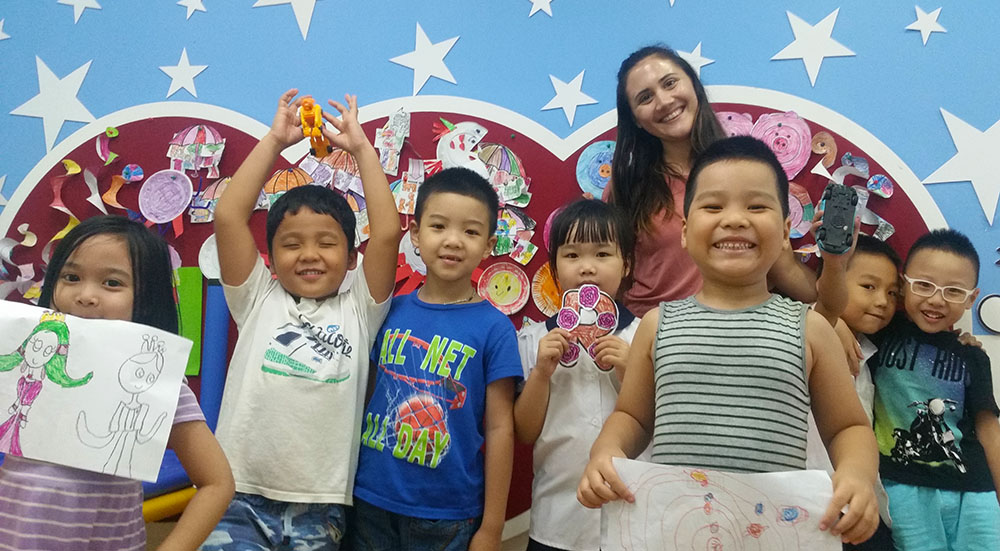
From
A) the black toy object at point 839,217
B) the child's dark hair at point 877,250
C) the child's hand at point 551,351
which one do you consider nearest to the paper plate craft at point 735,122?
the child's dark hair at point 877,250

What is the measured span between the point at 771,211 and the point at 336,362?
1.04 meters

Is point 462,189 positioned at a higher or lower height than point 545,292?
higher

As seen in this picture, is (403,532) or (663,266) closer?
(403,532)

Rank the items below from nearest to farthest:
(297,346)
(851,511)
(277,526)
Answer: (851,511) → (277,526) → (297,346)

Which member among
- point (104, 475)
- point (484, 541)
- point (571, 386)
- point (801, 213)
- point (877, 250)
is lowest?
point (484, 541)

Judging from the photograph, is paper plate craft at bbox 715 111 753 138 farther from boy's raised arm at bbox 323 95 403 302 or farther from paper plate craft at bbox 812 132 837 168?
boy's raised arm at bbox 323 95 403 302

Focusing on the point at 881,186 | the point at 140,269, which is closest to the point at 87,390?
the point at 140,269

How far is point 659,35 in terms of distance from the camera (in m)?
2.10

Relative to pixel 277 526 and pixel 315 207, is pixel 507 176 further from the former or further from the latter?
pixel 277 526

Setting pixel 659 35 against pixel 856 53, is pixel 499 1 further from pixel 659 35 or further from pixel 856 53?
pixel 856 53

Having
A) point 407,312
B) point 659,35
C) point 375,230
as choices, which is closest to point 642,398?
point 407,312

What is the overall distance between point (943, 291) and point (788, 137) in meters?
0.60

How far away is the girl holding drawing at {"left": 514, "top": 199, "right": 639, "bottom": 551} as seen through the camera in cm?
154

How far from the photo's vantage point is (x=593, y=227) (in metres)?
1.69
